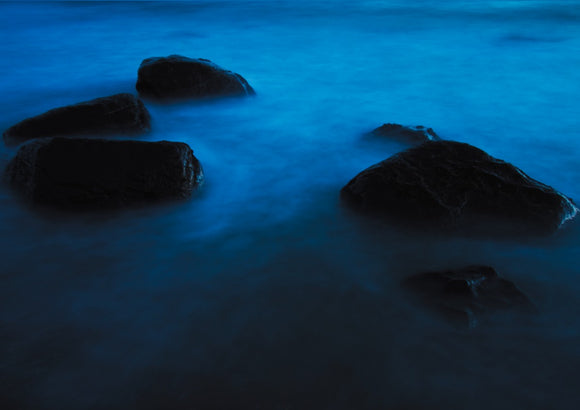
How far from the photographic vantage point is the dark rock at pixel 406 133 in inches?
190

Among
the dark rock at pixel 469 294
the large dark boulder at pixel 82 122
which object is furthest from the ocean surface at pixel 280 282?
the large dark boulder at pixel 82 122

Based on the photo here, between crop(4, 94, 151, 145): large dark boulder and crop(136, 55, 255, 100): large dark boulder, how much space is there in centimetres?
112

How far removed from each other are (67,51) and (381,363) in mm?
9151

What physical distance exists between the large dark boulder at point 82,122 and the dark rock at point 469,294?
11.3ft

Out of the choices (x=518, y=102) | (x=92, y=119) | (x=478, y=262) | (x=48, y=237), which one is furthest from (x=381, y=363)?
(x=518, y=102)

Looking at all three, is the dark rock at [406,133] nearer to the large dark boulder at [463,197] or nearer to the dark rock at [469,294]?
the large dark boulder at [463,197]

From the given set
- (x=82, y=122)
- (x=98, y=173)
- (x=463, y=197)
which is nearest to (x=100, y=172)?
(x=98, y=173)

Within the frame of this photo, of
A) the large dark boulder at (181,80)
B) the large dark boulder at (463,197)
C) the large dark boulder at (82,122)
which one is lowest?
the large dark boulder at (463,197)

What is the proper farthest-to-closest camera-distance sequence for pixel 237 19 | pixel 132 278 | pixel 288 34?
pixel 237 19 → pixel 288 34 → pixel 132 278

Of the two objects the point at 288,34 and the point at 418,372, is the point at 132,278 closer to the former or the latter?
the point at 418,372

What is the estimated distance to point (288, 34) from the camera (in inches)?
421

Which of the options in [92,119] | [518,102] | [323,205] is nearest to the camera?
[323,205]

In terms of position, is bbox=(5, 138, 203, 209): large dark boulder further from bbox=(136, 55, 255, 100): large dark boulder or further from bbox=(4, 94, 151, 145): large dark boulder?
bbox=(136, 55, 255, 100): large dark boulder

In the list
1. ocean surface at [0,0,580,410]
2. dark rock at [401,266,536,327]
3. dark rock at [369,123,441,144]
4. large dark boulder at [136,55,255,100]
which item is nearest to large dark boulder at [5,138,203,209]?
ocean surface at [0,0,580,410]
